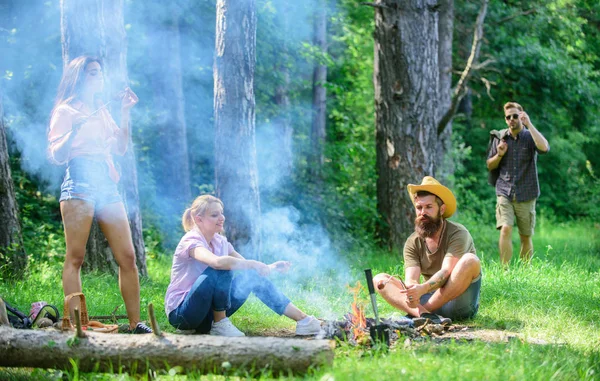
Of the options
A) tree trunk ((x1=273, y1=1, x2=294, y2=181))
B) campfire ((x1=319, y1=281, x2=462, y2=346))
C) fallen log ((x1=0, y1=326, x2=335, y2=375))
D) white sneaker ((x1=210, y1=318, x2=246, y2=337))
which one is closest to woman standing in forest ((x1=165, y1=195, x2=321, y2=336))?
white sneaker ((x1=210, y1=318, x2=246, y2=337))

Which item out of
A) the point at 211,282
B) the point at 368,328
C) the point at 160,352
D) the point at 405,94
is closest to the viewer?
the point at 160,352

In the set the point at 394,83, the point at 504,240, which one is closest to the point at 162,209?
the point at 394,83

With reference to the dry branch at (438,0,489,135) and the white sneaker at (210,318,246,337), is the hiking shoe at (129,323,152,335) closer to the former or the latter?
the white sneaker at (210,318,246,337)

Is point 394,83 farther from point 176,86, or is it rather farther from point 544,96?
point 544,96

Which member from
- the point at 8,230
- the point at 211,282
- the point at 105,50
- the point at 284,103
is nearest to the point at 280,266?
the point at 211,282

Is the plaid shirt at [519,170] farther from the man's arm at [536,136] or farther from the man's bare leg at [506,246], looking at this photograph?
the man's bare leg at [506,246]

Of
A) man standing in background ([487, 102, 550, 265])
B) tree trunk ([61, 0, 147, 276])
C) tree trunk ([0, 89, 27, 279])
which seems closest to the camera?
tree trunk ([61, 0, 147, 276])

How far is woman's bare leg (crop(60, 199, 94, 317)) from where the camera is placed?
5020mm

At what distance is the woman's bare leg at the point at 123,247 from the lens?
16.9 ft

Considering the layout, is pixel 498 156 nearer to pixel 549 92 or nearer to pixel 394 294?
pixel 394 294

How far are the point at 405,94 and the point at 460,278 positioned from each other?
4.49 m

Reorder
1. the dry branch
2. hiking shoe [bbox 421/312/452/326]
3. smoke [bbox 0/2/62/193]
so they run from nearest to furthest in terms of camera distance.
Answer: hiking shoe [bbox 421/312/452/326]
the dry branch
smoke [bbox 0/2/62/193]

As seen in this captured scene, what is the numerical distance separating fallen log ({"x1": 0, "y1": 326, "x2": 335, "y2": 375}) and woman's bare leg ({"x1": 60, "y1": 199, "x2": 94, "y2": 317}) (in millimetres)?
961

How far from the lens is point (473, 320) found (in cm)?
587
